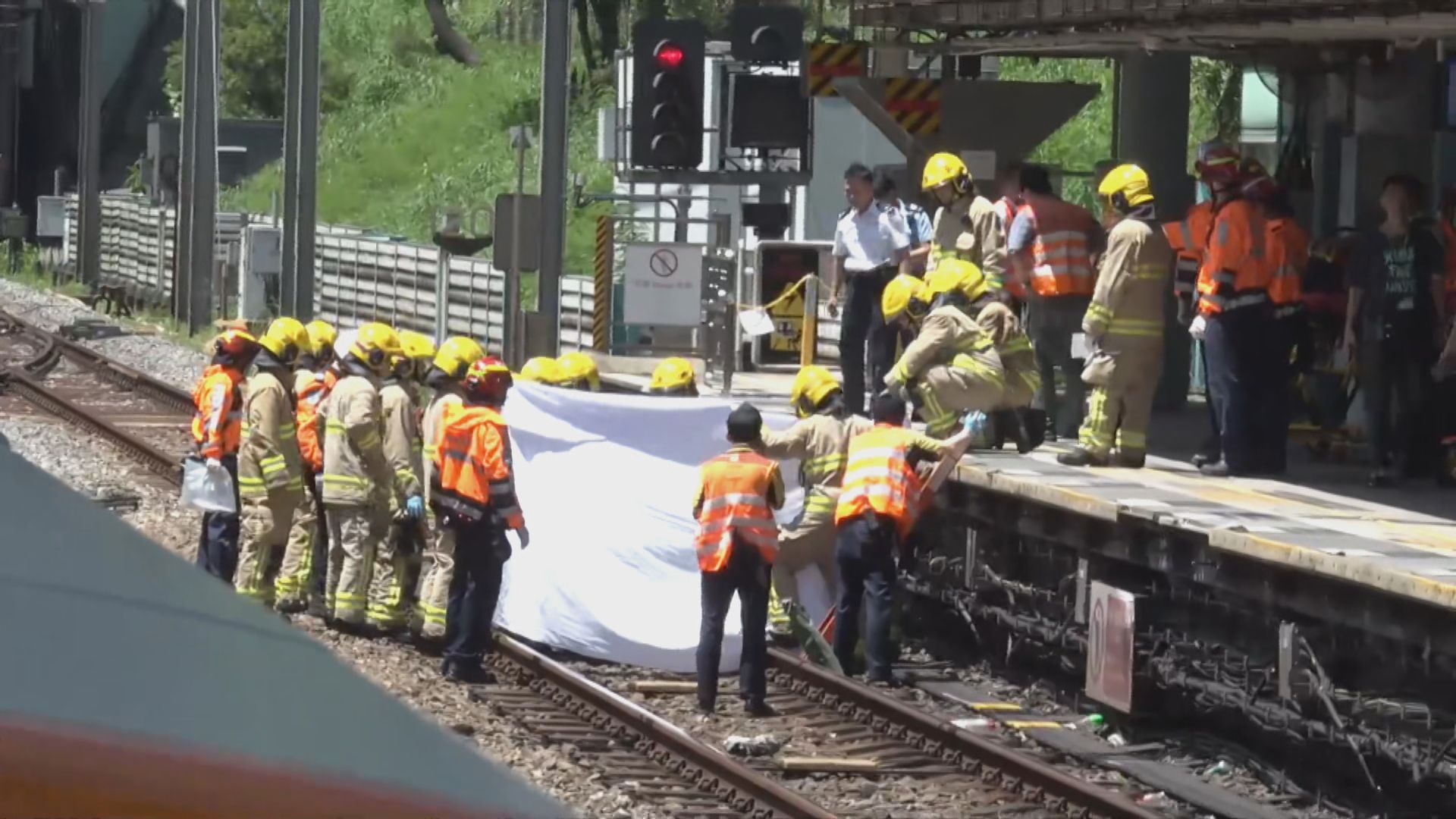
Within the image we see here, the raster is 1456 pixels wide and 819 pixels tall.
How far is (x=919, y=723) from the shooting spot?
36.5 ft

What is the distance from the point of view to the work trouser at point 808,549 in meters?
13.0

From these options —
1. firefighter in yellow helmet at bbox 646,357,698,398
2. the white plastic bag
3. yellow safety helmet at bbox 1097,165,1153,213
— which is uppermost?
yellow safety helmet at bbox 1097,165,1153,213

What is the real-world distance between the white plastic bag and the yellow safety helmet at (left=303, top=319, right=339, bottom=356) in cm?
119

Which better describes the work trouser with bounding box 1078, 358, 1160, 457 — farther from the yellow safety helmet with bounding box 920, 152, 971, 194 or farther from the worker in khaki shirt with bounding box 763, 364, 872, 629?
the yellow safety helmet with bounding box 920, 152, 971, 194

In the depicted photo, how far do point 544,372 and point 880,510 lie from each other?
302 cm

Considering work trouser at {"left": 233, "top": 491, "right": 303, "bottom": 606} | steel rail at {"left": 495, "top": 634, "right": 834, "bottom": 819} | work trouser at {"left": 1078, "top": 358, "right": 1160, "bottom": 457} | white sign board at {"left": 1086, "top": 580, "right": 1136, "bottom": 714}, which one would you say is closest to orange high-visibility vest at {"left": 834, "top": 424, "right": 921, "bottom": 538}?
work trouser at {"left": 1078, "top": 358, "right": 1160, "bottom": 457}

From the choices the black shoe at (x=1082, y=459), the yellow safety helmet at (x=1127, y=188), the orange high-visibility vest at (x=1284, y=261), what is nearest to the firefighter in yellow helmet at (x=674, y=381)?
the black shoe at (x=1082, y=459)

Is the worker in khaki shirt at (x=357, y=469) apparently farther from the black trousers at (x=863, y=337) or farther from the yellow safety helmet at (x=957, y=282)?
the black trousers at (x=863, y=337)

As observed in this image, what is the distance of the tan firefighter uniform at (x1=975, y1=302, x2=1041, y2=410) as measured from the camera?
12898mm

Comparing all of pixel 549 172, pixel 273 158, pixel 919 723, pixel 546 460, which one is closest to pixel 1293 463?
pixel 919 723

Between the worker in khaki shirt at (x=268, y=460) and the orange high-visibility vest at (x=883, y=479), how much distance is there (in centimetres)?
323

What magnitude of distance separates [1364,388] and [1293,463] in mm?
1560

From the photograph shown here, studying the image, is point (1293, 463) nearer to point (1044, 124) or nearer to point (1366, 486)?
point (1366, 486)

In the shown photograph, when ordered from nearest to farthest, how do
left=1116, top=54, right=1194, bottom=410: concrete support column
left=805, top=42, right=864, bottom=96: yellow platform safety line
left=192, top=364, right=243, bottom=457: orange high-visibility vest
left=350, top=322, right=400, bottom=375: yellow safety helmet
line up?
left=350, top=322, right=400, bottom=375: yellow safety helmet < left=192, top=364, right=243, bottom=457: orange high-visibility vest < left=1116, top=54, right=1194, bottom=410: concrete support column < left=805, top=42, right=864, bottom=96: yellow platform safety line
